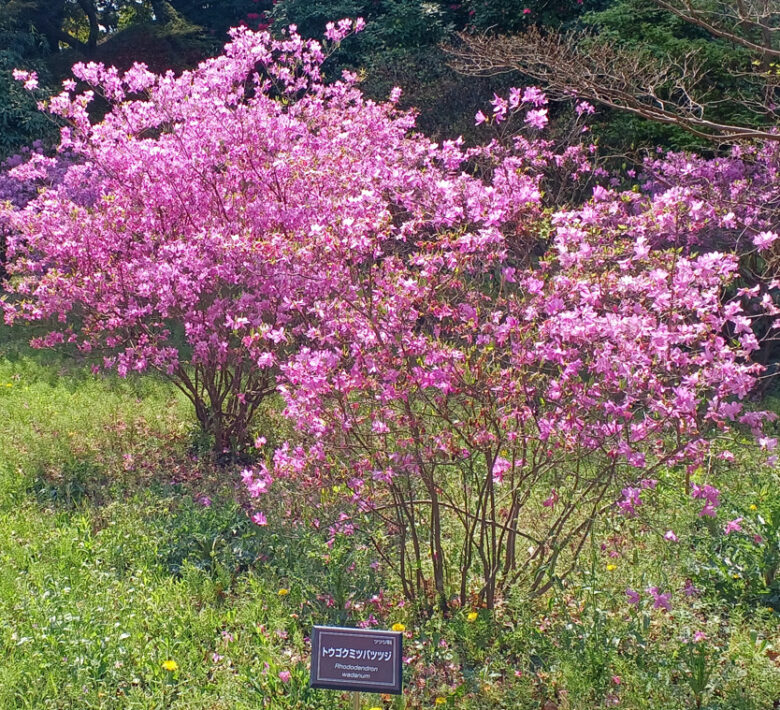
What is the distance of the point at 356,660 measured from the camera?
3.11 m

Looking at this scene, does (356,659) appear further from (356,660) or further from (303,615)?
(303,615)

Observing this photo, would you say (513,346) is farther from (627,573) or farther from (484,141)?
(484,141)

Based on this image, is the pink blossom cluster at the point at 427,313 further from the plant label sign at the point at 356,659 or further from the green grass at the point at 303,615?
the plant label sign at the point at 356,659

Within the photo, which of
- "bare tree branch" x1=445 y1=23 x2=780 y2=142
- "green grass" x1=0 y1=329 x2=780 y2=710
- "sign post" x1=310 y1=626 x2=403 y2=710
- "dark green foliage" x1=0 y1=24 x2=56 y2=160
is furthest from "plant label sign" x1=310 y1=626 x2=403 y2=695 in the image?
"dark green foliage" x1=0 y1=24 x2=56 y2=160

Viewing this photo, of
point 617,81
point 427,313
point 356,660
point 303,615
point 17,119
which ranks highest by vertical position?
point 617,81

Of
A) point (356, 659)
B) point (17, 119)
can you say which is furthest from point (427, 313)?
point (17, 119)

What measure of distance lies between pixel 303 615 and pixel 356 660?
1300 millimetres

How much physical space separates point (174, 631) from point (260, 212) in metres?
2.82

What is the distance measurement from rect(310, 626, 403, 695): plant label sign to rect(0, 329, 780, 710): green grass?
59cm

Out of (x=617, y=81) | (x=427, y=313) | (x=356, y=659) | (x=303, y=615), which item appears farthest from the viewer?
(x=617, y=81)

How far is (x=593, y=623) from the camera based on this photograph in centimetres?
396

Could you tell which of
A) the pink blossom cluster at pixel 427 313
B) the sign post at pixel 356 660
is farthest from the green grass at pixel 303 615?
the sign post at pixel 356 660

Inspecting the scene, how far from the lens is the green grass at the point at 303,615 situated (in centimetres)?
366

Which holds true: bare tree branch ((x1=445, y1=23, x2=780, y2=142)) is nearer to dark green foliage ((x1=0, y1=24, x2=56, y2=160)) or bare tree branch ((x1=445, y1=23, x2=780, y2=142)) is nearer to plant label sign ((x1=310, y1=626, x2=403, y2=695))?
plant label sign ((x1=310, y1=626, x2=403, y2=695))
